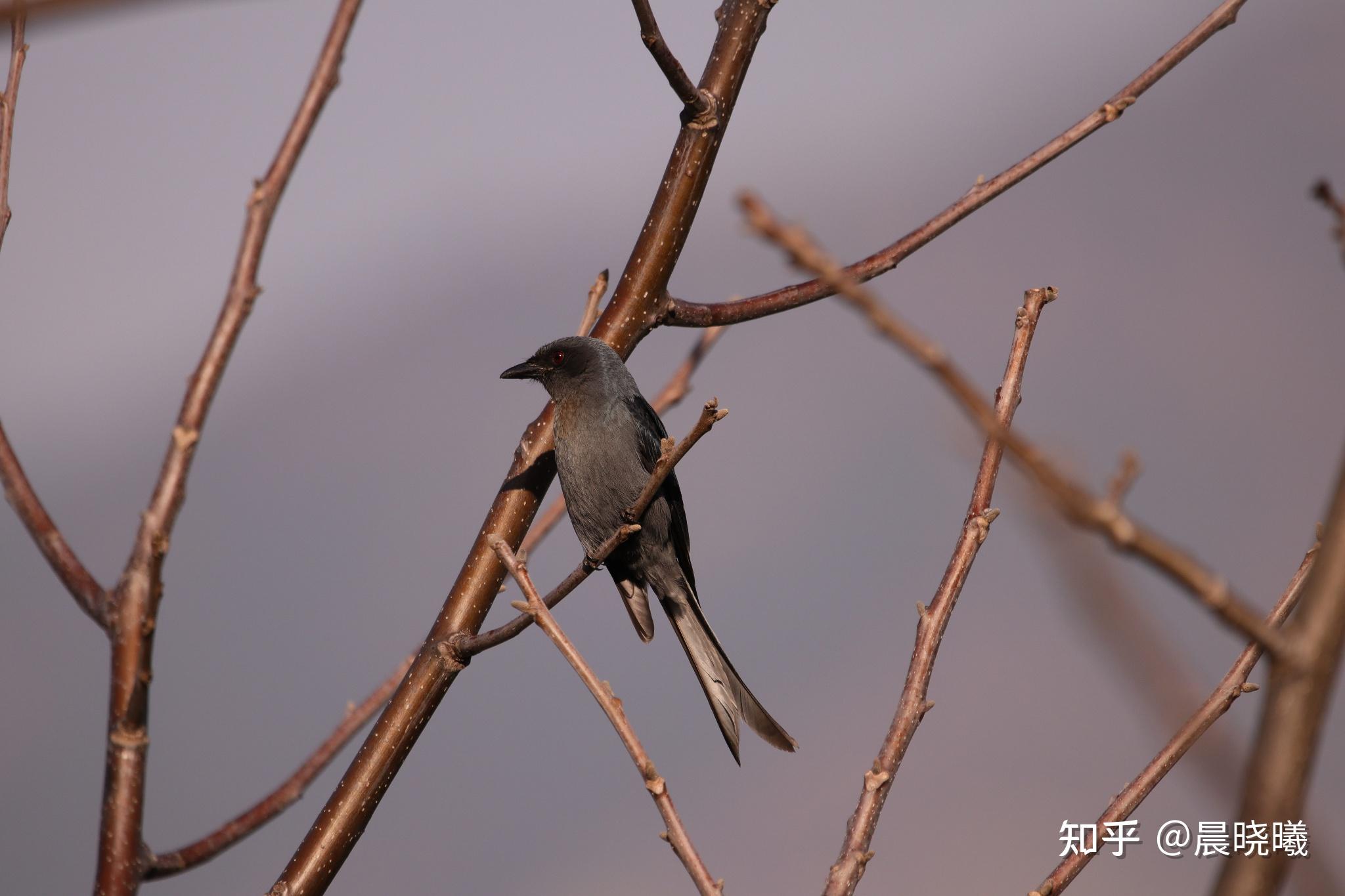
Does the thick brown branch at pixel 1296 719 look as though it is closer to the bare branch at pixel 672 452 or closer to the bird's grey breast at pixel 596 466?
the bare branch at pixel 672 452

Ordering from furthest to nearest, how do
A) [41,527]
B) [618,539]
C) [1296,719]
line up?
Result: [618,539] < [41,527] < [1296,719]

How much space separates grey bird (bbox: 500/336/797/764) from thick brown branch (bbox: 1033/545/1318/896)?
2.11 m

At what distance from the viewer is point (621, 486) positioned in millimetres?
4523

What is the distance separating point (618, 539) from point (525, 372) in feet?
7.71

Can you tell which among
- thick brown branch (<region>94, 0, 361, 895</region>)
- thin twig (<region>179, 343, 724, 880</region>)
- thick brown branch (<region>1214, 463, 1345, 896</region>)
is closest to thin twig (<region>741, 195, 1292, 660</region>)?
thick brown branch (<region>1214, 463, 1345, 896</region>)

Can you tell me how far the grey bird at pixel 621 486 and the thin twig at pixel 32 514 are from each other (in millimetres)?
2423

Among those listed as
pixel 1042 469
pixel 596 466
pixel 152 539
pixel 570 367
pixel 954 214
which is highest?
pixel 570 367

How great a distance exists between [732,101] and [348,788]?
2148 millimetres

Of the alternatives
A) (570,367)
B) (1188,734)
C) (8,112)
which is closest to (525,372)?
(570,367)

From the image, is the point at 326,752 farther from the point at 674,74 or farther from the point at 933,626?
the point at 674,74

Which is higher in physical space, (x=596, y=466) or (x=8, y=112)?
(x=596, y=466)

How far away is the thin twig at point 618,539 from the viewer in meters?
2.20

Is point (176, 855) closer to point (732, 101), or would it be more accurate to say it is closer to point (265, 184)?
point (265, 184)

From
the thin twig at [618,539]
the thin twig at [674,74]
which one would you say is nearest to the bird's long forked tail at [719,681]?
the thin twig at [618,539]
